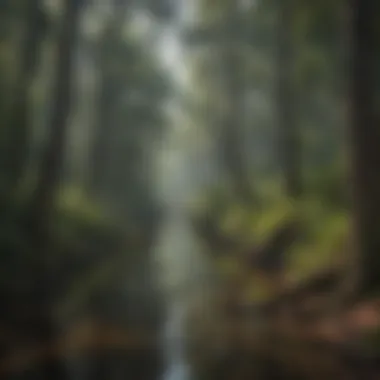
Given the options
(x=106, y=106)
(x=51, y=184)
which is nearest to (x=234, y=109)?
(x=106, y=106)

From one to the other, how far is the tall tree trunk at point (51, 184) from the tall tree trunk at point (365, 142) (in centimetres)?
84

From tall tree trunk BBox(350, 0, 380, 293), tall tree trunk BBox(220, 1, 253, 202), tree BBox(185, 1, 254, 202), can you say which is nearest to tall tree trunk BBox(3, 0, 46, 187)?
tree BBox(185, 1, 254, 202)

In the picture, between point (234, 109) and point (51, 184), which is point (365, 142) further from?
point (51, 184)

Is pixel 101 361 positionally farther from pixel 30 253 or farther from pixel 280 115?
pixel 280 115

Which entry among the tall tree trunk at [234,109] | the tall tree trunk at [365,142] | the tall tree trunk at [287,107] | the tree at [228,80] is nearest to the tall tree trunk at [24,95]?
the tree at [228,80]

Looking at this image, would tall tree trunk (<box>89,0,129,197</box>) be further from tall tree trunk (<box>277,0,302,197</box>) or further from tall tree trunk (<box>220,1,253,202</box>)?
tall tree trunk (<box>277,0,302,197</box>)

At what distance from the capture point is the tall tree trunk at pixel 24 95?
7.34ft

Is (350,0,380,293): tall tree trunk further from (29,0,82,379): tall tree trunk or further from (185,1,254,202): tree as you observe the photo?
(29,0,82,379): tall tree trunk

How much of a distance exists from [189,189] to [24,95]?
58 centimetres

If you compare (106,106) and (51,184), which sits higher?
(106,106)

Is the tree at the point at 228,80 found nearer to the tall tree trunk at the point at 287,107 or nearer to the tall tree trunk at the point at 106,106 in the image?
the tall tree trunk at the point at 287,107

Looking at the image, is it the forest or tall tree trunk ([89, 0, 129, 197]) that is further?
tall tree trunk ([89, 0, 129, 197])

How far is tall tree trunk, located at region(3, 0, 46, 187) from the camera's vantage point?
7.34 feet

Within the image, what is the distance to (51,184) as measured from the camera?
2.21 m
